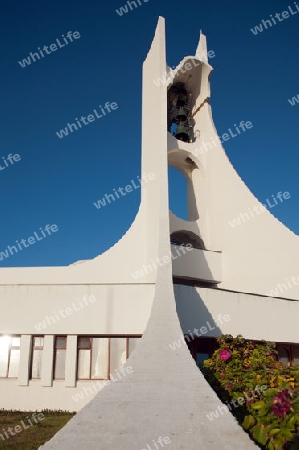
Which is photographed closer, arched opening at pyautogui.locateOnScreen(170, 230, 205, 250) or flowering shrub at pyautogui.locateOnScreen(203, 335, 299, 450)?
flowering shrub at pyautogui.locateOnScreen(203, 335, 299, 450)

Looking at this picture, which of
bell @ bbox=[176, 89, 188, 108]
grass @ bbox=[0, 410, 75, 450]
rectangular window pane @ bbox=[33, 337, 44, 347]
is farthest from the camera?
bell @ bbox=[176, 89, 188, 108]

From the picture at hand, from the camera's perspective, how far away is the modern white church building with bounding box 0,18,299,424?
10.4 metres

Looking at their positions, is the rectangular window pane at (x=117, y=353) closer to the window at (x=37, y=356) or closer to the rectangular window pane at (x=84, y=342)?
the rectangular window pane at (x=84, y=342)

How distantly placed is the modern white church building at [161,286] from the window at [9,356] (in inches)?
1.1

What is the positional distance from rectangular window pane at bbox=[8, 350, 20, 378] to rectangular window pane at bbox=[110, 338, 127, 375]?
267cm

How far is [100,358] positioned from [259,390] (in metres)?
6.41

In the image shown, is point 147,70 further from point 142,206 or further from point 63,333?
→ point 63,333

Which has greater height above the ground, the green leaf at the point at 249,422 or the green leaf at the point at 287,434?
the green leaf at the point at 287,434

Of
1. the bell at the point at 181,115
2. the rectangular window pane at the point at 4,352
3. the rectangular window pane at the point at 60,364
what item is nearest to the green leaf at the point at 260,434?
the rectangular window pane at the point at 60,364

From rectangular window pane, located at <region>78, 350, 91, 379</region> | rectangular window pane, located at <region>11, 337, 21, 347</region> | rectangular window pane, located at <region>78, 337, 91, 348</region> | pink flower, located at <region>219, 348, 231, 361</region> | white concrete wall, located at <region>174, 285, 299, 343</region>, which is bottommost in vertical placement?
white concrete wall, located at <region>174, 285, 299, 343</region>

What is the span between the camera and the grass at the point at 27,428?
628 centimetres

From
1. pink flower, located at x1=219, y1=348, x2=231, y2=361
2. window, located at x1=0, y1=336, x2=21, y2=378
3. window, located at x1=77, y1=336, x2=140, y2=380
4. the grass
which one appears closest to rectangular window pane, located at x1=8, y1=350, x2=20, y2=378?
window, located at x1=0, y1=336, x2=21, y2=378

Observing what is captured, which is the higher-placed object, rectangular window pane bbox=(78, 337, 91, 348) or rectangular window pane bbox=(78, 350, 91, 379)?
rectangular window pane bbox=(78, 337, 91, 348)

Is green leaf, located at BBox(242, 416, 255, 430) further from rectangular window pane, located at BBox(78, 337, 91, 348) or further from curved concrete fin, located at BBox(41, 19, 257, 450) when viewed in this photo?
rectangular window pane, located at BBox(78, 337, 91, 348)
